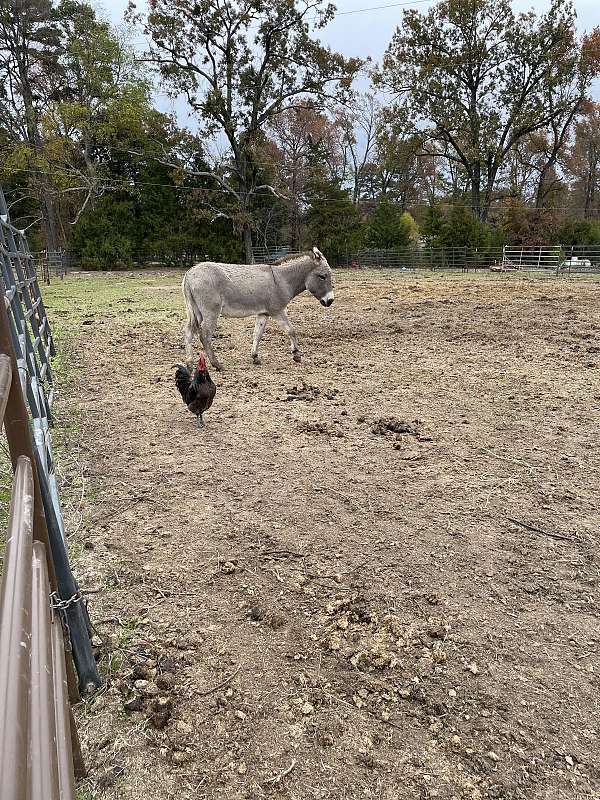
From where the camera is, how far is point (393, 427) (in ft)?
14.7

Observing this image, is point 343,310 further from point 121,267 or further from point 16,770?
point 121,267

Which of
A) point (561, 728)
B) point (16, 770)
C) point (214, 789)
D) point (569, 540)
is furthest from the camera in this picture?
point (569, 540)

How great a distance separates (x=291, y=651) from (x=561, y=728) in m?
1.06

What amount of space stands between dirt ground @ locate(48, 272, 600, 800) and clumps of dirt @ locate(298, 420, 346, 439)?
0.03 meters

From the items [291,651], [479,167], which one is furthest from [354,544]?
[479,167]

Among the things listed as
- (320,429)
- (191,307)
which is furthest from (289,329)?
(320,429)

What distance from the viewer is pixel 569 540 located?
2777mm

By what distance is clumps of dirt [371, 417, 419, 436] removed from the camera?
4.39 metres

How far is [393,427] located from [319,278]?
3.55 meters

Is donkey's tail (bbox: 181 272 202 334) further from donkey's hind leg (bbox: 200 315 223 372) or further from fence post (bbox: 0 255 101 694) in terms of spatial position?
fence post (bbox: 0 255 101 694)

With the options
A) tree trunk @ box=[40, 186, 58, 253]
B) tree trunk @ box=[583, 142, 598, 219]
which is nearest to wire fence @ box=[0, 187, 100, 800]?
tree trunk @ box=[40, 186, 58, 253]

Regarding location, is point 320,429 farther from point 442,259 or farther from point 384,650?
point 442,259

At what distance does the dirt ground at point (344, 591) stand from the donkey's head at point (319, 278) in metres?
2.39

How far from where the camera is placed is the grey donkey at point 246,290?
6.51 m
